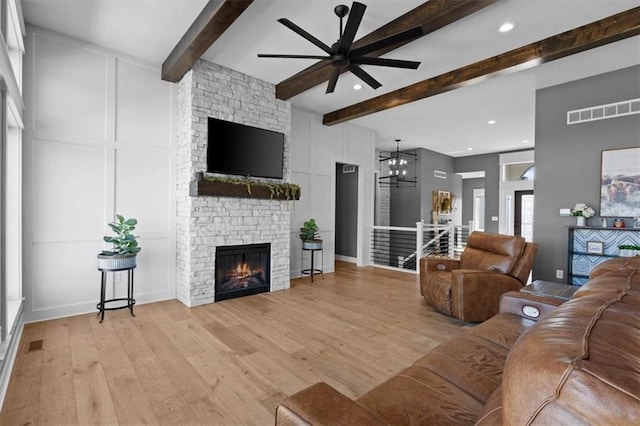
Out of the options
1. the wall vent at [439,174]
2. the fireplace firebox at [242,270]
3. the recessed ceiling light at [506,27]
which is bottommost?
the fireplace firebox at [242,270]

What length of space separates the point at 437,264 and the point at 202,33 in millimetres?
3807

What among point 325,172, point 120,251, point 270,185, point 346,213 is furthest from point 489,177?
point 120,251

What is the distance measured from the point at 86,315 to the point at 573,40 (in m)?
6.12

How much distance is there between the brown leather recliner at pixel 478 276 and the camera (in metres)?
3.38

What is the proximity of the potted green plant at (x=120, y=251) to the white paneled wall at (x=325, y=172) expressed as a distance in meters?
2.65

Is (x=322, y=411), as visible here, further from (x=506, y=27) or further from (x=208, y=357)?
Result: (x=506, y=27)

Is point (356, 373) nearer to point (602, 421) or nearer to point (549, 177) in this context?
point (602, 421)

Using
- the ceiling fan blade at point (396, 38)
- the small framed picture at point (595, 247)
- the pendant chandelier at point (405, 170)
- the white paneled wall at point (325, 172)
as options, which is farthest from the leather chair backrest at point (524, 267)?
the pendant chandelier at point (405, 170)

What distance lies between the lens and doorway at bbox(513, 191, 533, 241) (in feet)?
26.2

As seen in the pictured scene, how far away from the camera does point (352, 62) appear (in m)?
3.07

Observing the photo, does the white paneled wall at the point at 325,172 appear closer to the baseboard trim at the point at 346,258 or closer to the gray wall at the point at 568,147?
the baseboard trim at the point at 346,258

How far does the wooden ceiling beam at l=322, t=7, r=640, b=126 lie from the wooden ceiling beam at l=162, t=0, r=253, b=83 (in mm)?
2839

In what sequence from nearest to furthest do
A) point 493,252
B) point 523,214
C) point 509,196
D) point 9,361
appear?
point 9,361, point 493,252, point 523,214, point 509,196

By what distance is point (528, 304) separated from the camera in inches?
90.3
